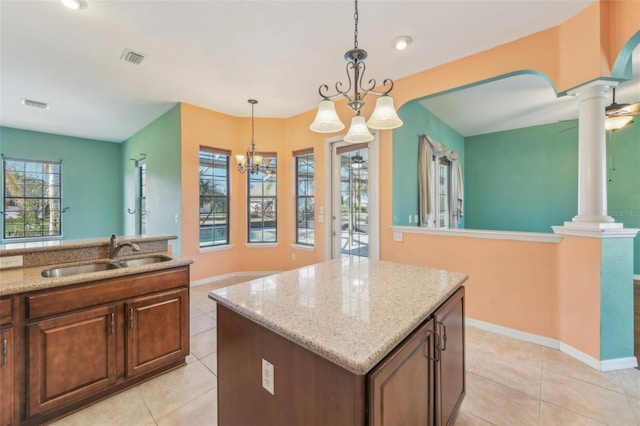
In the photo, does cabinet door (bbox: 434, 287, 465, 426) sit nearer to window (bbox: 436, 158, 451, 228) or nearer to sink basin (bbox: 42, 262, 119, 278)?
sink basin (bbox: 42, 262, 119, 278)

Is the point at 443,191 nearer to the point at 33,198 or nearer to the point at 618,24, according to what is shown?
the point at 618,24

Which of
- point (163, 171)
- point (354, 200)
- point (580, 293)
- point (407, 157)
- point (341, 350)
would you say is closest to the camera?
point (341, 350)

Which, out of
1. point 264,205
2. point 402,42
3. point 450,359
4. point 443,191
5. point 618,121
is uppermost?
point 402,42

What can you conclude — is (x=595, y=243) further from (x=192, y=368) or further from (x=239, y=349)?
(x=192, y=368)

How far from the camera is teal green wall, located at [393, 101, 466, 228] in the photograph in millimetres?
3634

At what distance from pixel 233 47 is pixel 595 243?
3800 millimetres

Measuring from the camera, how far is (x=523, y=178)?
18.5ft

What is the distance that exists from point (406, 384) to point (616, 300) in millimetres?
2418

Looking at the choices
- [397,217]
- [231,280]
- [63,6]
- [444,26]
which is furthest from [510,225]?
[63,6]

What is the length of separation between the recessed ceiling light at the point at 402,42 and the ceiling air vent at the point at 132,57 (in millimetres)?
2731

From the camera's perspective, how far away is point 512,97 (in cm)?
404

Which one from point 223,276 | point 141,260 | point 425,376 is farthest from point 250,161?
point 425,376

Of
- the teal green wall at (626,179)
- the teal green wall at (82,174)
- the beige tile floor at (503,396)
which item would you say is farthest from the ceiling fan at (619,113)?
the teal green wall at (82,174)

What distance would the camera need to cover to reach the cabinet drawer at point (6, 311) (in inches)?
57.3
